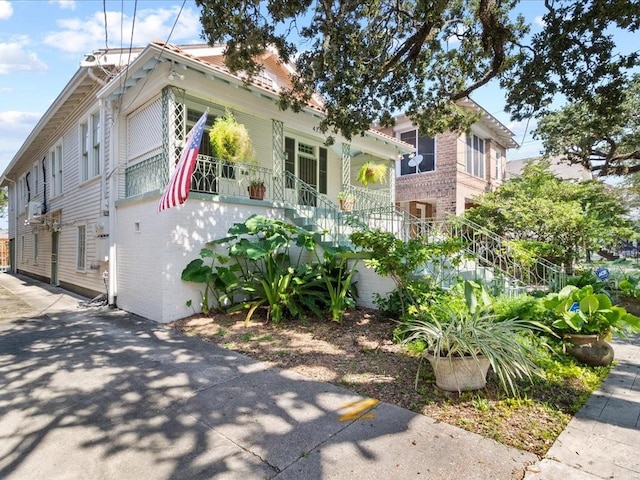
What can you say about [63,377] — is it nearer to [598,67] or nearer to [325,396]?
[325,396]

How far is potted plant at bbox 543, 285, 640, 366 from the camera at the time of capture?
4.14 meters

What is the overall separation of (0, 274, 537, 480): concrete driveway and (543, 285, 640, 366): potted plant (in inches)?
89.9

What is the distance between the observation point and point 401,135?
53.3 ft

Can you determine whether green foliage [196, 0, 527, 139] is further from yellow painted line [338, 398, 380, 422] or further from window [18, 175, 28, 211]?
window [18, 175, 28, 211]

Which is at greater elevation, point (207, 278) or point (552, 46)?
point (552, 46)

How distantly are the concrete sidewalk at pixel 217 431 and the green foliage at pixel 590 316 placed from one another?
0.53 metres

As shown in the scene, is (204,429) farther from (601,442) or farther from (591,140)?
(591,140)

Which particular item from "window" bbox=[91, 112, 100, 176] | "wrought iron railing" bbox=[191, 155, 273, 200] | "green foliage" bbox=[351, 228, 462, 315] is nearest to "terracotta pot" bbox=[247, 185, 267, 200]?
"wrought iron railing" bbox=[191, 155, 273, 200]

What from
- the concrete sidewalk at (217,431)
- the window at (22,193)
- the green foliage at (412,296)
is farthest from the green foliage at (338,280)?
the window at (22,193)

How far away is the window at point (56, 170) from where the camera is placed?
12734 mm

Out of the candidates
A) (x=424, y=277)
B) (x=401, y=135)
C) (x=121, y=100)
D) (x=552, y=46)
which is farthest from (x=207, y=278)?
(x=401, y=135)

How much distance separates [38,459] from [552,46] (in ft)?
26.0

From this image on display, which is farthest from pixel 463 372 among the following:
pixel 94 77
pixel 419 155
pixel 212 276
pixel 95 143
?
pixel 419 155

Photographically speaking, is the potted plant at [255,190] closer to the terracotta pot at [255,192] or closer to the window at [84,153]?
the terracotta pot at [255,192]
